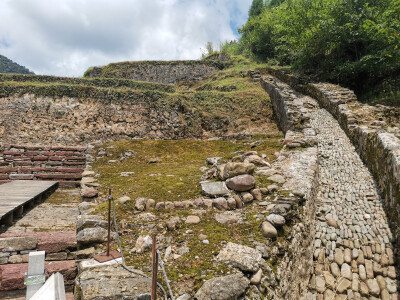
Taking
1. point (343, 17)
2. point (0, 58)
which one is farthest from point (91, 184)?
point (0, 58)

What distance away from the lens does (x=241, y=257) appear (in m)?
3.16

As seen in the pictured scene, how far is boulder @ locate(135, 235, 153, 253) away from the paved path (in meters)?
3.24

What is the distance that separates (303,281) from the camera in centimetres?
465

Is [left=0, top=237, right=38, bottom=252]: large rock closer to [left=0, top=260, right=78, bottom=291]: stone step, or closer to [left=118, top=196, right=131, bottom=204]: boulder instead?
[left=0, top=260, right=78, bottom=291]: stone step

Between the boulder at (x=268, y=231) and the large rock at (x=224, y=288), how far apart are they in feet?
3.43

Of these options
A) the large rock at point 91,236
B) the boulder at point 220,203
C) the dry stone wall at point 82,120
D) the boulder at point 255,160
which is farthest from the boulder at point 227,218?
the dry stone wall at point 82,120

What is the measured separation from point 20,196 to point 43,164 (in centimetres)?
344

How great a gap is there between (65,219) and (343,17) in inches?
707

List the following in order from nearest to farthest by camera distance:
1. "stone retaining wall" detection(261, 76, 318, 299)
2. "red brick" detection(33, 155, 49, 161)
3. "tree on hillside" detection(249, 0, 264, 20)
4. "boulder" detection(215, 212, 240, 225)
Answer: "stone retaining wall" detection(261, 76, 318, 299), "boulder" detection(215, 212, 240, 225), "red brick" detection(33, 155, 49, 161), "tree on hillside" detection(249, 0, 264, 20)

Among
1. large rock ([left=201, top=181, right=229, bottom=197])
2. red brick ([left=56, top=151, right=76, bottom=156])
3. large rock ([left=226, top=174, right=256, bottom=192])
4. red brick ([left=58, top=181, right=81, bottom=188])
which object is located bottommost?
red brick ([left=58, top=181, right=81, bottom=188])

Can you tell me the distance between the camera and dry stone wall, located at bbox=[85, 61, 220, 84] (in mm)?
30922

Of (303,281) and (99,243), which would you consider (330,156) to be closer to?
(303,281)

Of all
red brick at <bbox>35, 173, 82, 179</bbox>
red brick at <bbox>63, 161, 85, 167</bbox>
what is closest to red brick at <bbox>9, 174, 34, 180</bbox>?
red brick at <bbox>35, 173, 82, 179</bbox>

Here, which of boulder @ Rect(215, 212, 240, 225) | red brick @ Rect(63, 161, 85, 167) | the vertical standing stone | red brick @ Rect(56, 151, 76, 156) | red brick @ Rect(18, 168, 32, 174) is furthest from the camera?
red brick @ Rect(56, 151, 76, 156)
